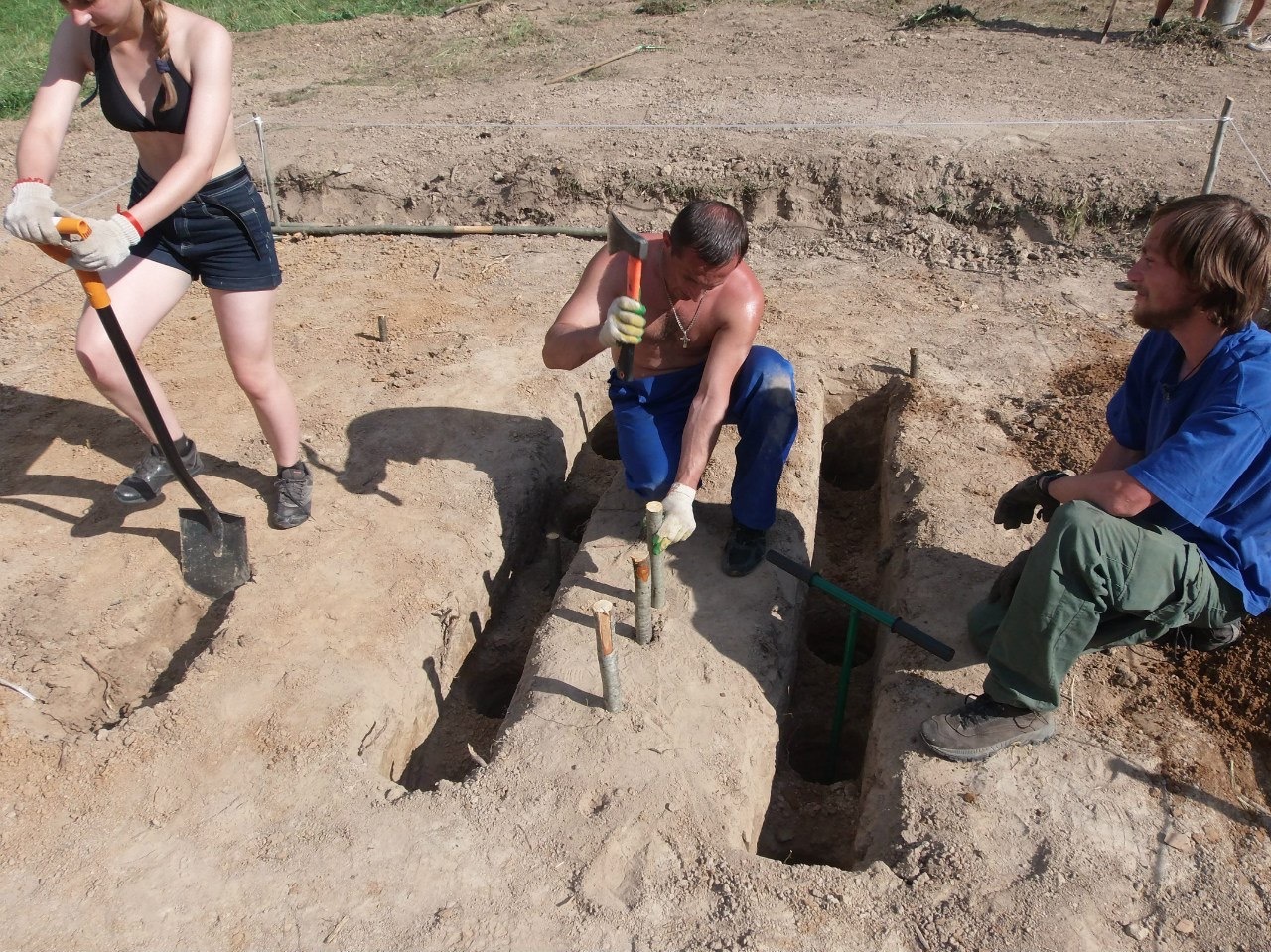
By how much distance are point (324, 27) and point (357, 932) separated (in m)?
12.2

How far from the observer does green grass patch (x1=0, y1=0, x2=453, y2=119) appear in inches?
467

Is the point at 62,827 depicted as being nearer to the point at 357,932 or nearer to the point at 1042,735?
the point at 357,932

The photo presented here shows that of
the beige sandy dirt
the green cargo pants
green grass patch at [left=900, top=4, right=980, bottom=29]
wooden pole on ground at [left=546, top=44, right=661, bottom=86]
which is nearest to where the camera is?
the beige sandy dirt

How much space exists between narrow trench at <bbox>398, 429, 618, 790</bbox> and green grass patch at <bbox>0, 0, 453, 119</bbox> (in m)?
Answer: 10.4

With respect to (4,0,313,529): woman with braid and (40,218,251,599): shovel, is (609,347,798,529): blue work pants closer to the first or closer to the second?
(4,0,313,529): woman with braid

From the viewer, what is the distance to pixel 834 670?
400cm

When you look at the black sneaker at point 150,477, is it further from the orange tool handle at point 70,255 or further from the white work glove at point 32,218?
the white work glove at point 32,218

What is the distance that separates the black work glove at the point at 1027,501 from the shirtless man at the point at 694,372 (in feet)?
2.60

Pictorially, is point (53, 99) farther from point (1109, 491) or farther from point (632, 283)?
point (1109, 491)

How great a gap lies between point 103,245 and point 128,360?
1.53 feet

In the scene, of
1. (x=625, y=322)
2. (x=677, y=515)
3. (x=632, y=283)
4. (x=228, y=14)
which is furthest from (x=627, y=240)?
(x=228, y=14)

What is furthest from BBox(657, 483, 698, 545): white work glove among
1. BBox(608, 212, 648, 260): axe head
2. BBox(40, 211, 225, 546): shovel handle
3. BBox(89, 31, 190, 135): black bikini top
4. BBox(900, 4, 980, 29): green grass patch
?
BBox(900, 4, 980, 29): green grass patch

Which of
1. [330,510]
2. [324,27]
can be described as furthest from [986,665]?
[324,27]

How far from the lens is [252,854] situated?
259cm
